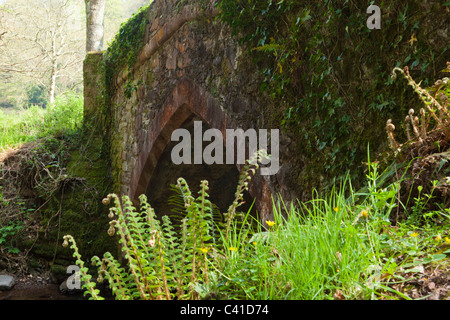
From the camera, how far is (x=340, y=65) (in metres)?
2.33

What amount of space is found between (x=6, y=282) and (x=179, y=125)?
399cm

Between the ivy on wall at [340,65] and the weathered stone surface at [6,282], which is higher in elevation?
the ivy on wall at [340,65]

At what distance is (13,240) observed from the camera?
7.17 meters

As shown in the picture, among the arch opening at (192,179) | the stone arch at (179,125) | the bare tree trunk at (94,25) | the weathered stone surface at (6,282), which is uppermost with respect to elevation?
the bare tree trunk at (94,25)

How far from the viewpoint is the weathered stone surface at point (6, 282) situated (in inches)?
251

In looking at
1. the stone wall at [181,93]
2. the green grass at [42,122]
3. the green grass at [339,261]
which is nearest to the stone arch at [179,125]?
the stone wall at [181,93]

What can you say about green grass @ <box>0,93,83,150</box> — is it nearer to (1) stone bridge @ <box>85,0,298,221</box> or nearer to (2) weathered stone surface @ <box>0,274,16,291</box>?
(1) stone bridge @ <box>85,0,298,221</box>

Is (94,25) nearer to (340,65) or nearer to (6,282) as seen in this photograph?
(6,282)

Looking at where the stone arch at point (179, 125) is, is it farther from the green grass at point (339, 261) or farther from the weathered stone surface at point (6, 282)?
the weathered stone surface at point (6, 282)

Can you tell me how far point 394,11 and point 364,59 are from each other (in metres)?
0.27

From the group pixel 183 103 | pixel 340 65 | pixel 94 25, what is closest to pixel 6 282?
pixel 183 103

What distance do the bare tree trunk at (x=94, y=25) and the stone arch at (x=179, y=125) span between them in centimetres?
633

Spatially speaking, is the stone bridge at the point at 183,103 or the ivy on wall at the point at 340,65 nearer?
the ivy on wall at the point at 340,65
